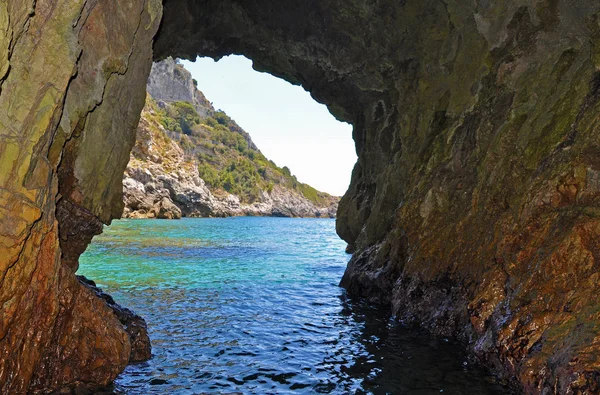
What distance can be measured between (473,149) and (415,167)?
3.60 meters

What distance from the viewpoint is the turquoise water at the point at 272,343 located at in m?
9.06

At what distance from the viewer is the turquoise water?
9.06m

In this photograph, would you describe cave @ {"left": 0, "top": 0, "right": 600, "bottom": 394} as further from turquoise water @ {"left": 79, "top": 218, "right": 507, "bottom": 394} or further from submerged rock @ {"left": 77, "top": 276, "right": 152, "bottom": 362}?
turquoise water @ {"left": 79, "top": 218, "right": 507, "bottom": 394}

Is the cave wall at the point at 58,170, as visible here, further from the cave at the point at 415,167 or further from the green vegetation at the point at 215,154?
the green vegetation at the point at 215,154

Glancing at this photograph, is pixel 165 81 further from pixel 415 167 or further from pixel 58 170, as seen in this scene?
pixel 58 170

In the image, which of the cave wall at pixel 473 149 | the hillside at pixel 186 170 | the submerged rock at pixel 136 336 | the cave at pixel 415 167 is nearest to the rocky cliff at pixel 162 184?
the hillside at pixel 186 170

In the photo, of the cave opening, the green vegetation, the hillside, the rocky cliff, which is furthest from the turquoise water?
the green vegetation

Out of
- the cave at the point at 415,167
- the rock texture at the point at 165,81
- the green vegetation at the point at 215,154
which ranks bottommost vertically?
the cave at the point at 415,167

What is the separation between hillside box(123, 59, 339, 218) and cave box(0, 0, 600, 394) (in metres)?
76.8

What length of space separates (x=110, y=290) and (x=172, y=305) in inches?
167

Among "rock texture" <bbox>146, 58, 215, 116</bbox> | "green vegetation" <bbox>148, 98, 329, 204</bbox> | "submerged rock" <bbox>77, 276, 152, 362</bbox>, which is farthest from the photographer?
"rock texture" <bbox>146, 58, 215, 116</bbox>

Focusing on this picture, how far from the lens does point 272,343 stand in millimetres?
11977

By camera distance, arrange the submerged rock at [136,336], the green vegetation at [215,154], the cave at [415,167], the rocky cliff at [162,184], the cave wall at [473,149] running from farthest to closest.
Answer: the green vegetation at [215,154]
the rocky cliff at [162,184]
the submerged rock at [136,336]
the cave wall at [473,149]
the cave at [415,167]

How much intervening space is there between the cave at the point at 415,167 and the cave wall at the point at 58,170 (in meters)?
0.03
